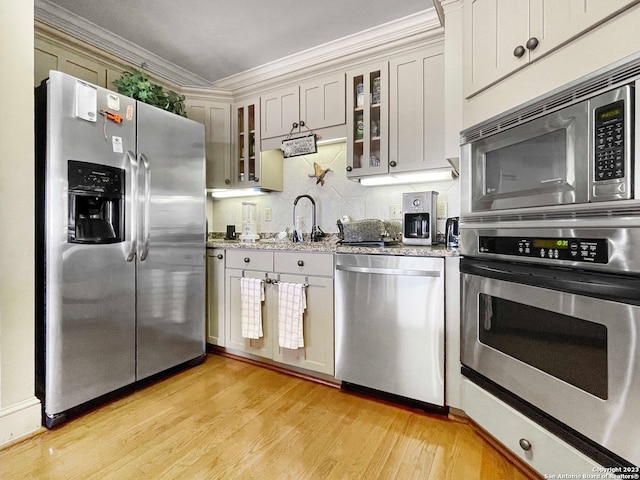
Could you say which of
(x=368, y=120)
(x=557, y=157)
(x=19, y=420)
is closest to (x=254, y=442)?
(x=19, y=420)

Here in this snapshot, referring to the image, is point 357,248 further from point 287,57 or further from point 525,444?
point 287,57

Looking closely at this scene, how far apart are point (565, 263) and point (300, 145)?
1938mm

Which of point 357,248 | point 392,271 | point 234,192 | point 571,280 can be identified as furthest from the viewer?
point 234,192

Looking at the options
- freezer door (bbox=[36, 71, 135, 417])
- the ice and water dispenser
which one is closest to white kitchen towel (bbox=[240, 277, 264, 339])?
freezer door (bbox=[36, 71, 135, 417])

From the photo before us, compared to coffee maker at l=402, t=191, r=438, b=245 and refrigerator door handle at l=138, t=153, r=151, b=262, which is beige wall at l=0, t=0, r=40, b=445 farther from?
coffee maker at l=402, t=191, r=438, b=245

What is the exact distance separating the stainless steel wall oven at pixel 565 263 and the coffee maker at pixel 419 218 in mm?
510

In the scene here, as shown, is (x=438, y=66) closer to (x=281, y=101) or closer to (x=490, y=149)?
(x=490, y=149)

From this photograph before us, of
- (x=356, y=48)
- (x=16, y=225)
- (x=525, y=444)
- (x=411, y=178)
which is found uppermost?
(x=356, y=48)

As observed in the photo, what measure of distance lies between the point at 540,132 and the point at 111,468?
7.32 feet

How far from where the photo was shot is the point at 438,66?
2.13m

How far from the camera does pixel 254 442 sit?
157 centimetres

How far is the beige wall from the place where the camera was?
5.08 ft

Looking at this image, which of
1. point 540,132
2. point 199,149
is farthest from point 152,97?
point 540,132

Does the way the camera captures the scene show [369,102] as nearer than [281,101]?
Yes
